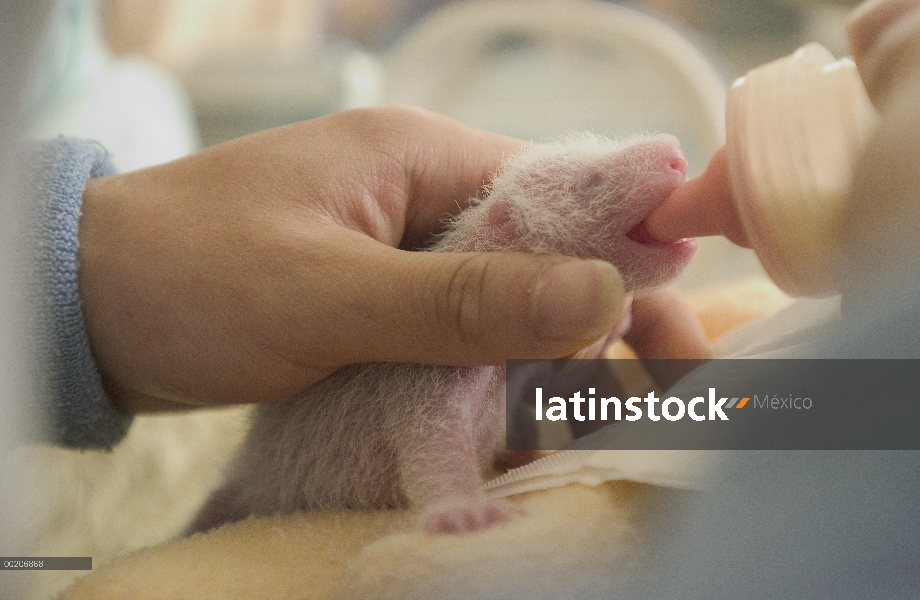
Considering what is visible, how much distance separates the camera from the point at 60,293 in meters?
0.57

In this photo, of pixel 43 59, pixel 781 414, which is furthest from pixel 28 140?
pixel 781 414

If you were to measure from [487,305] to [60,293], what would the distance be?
0.37m

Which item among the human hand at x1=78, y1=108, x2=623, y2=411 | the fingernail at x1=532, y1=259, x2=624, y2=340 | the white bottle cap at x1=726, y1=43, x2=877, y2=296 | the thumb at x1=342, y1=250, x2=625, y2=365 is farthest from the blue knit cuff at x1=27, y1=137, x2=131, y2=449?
the white bottle cap at x1=726, y1=43, x2=877, y2=296

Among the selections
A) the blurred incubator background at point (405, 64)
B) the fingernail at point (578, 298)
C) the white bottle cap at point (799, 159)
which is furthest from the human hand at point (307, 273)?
the blurred incubator background at point (405, 64)

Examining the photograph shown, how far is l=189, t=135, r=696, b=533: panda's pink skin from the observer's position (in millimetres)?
475

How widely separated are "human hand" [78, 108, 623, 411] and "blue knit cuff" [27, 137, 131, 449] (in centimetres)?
2

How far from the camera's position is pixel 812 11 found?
652 millimetres

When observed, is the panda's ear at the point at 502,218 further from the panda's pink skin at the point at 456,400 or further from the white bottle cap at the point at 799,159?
A: the white bottle cap at the point at 799,159

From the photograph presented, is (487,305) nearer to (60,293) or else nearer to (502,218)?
(502,218)

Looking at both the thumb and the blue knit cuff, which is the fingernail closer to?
the thumb

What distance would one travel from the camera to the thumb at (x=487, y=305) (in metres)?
0.43

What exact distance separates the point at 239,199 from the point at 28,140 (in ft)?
0.73

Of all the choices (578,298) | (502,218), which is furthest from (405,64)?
(578,298)

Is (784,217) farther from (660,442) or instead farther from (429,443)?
(429,443)
